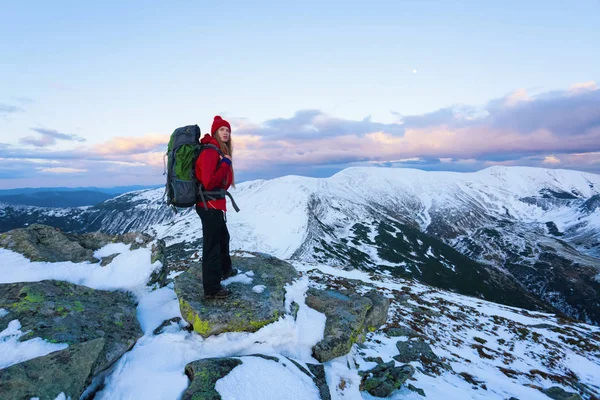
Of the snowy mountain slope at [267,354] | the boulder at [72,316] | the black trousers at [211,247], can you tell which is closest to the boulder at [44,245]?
the snowy mountain slope at [267,354]

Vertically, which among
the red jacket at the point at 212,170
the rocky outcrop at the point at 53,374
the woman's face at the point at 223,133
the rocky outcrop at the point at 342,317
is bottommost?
the rocky outcrop at the point at 342,317

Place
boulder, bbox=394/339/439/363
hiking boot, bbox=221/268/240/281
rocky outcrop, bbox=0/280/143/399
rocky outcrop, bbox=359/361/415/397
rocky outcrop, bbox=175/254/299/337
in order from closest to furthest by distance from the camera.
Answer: rocky outcrop, bbox=0/280/143/399 < rocky outcrop, bbox=175/254/299/337 < rocky outcrop, bbox=359/361/415/397 < hiking boot, bbox=221/268/240/281 < boulder, bbox=394/339/439/363

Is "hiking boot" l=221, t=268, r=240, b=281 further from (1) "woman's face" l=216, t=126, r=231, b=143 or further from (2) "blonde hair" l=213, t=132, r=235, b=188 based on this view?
(1) "woman's face" l=216, t=126, r=231, b=143

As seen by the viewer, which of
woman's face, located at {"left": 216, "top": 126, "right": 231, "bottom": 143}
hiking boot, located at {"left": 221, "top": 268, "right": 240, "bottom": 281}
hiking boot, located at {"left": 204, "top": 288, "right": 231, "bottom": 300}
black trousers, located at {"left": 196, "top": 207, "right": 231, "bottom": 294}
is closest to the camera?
black trousers, located at {"left": 196, "top": 207, "right": 231, "bottom": 294}

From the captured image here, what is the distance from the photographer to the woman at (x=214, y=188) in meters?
7.13

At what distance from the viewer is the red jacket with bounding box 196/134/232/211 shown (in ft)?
23.3

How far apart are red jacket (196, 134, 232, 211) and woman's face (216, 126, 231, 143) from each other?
196 millimetres

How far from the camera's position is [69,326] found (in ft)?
20.7

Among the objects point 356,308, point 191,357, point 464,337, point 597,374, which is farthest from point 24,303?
point 597,374

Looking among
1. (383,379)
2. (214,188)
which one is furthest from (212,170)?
(383,379)

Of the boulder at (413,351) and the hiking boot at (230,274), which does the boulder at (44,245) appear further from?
the boulder at (413,351)

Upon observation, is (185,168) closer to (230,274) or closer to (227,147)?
(227,147)

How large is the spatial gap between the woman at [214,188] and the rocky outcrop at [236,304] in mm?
456

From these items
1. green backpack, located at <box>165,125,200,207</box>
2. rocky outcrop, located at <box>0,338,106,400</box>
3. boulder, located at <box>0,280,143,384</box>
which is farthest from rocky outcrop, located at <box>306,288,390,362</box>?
green backpack, located at <box>165,125,200,207</box>
